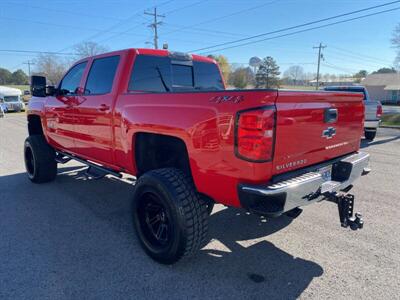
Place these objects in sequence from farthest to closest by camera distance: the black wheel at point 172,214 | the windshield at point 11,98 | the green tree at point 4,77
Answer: the green tree at point 4,77 → the windshield at point 11,98 → the black wheel at point 172,214

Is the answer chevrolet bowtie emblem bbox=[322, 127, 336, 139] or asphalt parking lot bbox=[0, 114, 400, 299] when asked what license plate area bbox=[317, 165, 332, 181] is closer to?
chevrolet bowtie emblem bbox=[322, 127, 336, 139]

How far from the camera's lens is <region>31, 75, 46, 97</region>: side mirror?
16.8ft

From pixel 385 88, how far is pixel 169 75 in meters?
58.1

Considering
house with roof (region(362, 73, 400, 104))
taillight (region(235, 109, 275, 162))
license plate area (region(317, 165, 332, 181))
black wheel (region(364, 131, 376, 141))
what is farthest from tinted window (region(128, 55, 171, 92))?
house with roof (region(362, 73, 400, 104))

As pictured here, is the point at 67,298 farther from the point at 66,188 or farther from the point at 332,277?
the point at 66,188

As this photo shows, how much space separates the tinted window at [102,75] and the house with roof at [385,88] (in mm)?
55683

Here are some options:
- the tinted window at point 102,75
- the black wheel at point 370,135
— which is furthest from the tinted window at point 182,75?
the black wheel at point 370,135

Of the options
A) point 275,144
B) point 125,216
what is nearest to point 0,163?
point 125,216

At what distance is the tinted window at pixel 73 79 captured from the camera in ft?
15.4

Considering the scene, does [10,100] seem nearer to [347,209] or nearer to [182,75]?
[182,75]

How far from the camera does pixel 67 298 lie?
8.27 feet

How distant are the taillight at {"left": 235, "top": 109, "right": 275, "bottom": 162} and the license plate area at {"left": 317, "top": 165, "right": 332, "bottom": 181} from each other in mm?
762

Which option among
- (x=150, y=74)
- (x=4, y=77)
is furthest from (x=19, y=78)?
(x=150, y=74)

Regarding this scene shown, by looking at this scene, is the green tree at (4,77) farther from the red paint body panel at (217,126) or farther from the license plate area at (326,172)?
the license plate area at (326,172)
